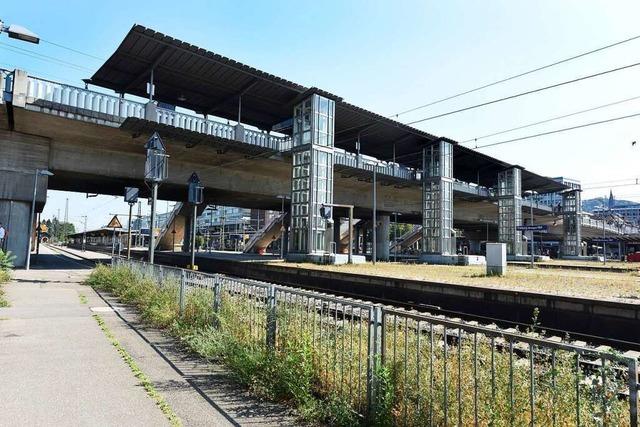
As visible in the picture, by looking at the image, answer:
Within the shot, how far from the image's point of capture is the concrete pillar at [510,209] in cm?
4700

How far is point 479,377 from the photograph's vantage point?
3.60 meters

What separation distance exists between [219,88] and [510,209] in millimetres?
34318

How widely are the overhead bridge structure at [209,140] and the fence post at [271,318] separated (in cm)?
1930

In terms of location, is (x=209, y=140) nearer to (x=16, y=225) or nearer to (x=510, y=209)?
(x=16, y=225)

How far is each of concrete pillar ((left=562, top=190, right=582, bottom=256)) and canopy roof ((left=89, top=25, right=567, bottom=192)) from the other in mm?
30839

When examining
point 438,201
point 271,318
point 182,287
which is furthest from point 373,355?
point 438,201

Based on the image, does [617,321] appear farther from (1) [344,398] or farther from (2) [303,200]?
(2) [303,200]

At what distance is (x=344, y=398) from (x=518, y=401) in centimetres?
186

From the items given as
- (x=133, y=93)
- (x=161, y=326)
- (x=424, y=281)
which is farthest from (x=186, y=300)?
(x=133, y=93)

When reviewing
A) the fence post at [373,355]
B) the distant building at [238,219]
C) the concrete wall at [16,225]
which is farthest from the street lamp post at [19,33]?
the distant building at [238,219]

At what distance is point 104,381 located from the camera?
5.58 metres

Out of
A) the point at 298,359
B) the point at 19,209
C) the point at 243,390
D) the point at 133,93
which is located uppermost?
the point at 133,93

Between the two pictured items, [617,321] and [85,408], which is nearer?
[85,408]

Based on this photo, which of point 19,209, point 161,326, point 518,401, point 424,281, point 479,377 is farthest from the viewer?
point 19,209
